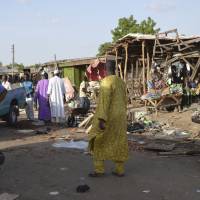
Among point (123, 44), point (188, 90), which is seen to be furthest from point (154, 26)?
point (188, 90)

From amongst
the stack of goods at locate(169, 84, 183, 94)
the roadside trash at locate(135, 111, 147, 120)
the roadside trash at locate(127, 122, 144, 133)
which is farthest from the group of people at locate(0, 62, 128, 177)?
the stack of goods at locate(169, 84, 183, 94)

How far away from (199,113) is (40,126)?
5172 mm

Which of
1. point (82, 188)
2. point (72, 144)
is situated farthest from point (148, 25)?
point (82, 188)

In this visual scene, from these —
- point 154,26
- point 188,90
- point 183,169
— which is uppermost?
point 154,26

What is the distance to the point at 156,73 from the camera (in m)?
20.7

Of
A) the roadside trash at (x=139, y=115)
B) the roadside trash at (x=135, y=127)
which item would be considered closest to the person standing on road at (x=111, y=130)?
the roadside trash at (x=135, y=127)

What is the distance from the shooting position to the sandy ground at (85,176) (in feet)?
21.7

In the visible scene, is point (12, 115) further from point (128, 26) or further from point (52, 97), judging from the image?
point (128, 26)

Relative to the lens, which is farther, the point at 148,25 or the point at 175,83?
the point at 148,25

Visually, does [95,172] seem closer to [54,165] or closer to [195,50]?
[54,165]

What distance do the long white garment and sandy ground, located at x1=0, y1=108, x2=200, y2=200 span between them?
4.59m

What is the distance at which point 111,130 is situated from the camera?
296 inches

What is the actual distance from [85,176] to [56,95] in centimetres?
870

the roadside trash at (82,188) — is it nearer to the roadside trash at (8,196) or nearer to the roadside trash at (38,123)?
the roadside trash at (8,196)
